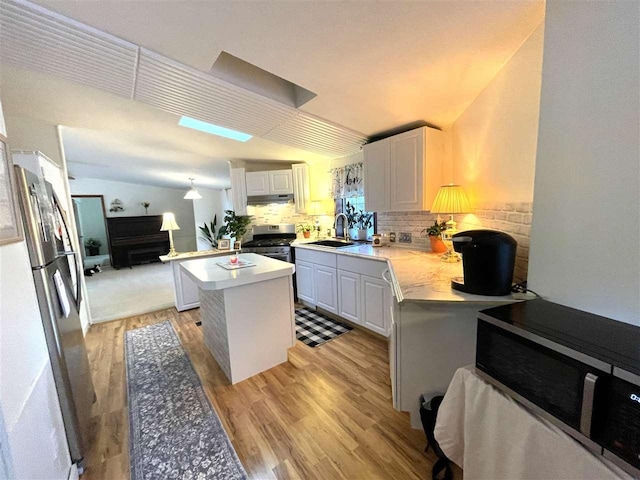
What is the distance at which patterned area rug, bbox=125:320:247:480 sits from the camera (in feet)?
4.46

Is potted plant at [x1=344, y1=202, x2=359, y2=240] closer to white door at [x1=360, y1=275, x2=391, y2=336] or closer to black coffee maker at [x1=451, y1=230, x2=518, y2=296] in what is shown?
white door at [x1=360, y1=275, x2=391, y2=336]

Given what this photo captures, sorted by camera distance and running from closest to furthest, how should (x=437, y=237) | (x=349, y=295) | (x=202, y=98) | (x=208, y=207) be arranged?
(x=202, y=98), (x=437, y=237), (x=349, y=295), (x=208, y=207)

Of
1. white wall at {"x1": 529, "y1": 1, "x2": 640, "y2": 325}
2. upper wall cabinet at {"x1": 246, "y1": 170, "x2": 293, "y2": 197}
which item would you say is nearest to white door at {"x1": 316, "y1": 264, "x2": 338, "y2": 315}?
upper wall cabinet at {"x1": 246, "y1": 170, "x2": 293, "y2": 197}

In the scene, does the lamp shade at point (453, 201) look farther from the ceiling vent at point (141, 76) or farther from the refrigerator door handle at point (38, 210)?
the refrigerator door handle at point (38, 210)

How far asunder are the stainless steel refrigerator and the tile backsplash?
2.51 metres

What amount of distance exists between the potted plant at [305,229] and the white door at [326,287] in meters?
0.97

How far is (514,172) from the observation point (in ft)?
5.20

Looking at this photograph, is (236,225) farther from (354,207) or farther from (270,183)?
(354,207)

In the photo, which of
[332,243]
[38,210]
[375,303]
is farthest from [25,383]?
[332,243]

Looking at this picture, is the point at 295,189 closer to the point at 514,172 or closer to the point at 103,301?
the point at 514,172

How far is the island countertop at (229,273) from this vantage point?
1811 mm

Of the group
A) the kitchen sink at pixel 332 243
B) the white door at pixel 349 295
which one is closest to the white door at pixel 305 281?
the kitchen sink at pixel 332 243

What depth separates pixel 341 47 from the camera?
1.51m

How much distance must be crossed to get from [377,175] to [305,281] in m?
1.70
